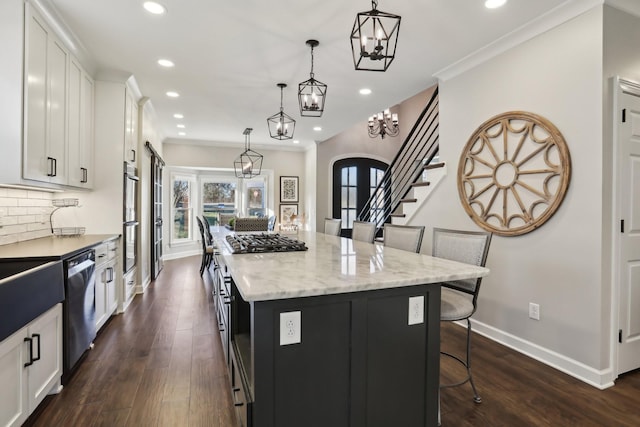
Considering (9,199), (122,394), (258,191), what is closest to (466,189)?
(122,394)

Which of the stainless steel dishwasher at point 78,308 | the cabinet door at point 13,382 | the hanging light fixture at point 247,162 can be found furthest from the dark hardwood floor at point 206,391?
the hanging light fixture at point 247,162

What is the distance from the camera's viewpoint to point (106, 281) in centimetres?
319

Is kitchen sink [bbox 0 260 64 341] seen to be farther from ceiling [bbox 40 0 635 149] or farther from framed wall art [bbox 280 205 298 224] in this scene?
framed wall art [bbox 280 205 298 224]

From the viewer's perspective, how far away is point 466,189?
3.34 m

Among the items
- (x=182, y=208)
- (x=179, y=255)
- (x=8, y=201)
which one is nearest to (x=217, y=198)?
(x=182, y=208)

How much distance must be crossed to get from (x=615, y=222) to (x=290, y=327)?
96.1 inches

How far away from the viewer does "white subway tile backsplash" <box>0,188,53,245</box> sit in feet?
8.24

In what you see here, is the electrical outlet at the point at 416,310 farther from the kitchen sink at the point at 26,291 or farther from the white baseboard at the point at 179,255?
the white baseboard at the point at 179,255

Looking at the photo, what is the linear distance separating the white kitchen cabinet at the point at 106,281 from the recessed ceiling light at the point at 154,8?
6.53ft

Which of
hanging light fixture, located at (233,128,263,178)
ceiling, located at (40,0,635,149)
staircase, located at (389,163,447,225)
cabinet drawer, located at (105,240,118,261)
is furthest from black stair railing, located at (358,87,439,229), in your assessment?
cabinet drawer, located at (105,240,118,261)

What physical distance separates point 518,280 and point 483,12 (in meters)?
2.17

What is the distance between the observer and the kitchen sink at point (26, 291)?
151 cm

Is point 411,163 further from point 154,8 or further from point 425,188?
point 154,8

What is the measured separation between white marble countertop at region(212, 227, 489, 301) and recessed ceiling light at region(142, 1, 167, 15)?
6.19 ft
